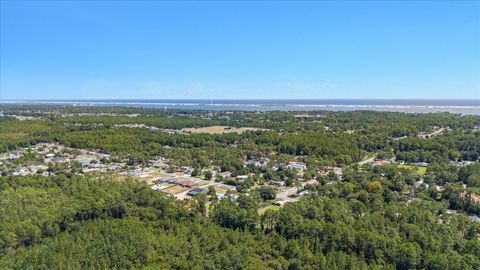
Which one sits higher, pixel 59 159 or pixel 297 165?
pixel 297 165

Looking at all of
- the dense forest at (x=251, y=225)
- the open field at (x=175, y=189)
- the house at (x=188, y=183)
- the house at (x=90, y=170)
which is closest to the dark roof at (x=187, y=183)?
the house at (x=188, y=183)

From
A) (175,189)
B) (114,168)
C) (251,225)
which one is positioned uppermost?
(251,225)

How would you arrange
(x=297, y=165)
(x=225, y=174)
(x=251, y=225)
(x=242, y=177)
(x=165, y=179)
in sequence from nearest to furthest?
(x=251, y=225)
(x=165, y=179)
(x=242, y=177)
(x=225, y=174)
(x=297, y=165)

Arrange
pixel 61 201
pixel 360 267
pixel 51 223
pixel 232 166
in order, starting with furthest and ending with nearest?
pixel 232 166, pixel 61 201, pixel 51 223, pixel 360 267

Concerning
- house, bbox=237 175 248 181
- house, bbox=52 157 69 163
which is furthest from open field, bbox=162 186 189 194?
house, bbox=52 157 69 163

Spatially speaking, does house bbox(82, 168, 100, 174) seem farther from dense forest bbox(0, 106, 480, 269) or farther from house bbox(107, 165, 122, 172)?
dense forest bbox(0, 106, 480, 269)

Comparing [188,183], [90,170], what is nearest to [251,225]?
[188,183]

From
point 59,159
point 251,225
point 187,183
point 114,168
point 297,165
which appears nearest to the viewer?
point 251,225

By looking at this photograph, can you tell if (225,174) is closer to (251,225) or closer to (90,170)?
(90,170)

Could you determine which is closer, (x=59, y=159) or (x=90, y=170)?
Answer: (x=90, y=170)

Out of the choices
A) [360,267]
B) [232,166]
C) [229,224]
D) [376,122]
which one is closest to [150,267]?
[229,224]

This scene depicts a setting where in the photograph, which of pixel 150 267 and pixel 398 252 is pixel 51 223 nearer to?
pixel 150 267
